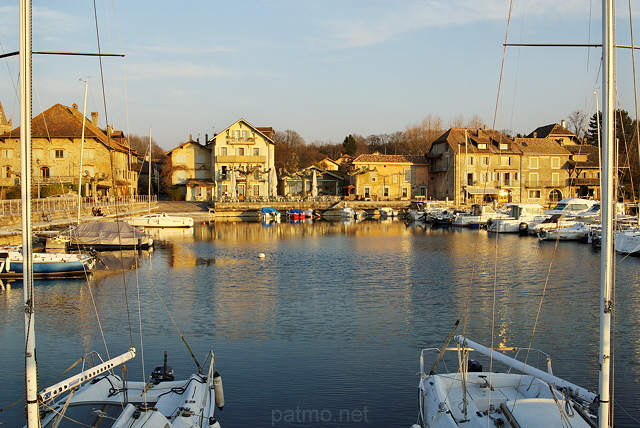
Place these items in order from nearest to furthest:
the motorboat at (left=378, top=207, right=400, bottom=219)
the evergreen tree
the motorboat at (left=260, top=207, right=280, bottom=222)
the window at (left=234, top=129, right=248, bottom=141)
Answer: the motorboat at (left=260, top=207, right=280, bottom=222) → the motorboat at (left=378, top=207, right=400, bottom=219) → the window at (left=234, top=129, right=248, bottom=141) → the evergreen tree

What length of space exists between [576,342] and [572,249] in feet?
80.5

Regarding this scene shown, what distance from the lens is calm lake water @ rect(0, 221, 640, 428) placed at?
42.4 ft

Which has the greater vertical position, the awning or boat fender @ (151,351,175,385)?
the awning

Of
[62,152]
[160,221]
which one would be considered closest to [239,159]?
[62,152]

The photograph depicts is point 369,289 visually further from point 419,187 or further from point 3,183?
point 419,187

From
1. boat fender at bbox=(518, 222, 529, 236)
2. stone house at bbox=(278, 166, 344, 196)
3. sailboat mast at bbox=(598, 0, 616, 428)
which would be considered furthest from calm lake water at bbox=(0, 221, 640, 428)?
stone house at bbox=(278, 166, 344, 196)

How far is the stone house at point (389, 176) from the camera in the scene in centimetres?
8119

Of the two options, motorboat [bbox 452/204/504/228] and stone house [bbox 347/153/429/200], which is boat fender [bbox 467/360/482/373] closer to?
motorboat [bbox 452/204/504/228]

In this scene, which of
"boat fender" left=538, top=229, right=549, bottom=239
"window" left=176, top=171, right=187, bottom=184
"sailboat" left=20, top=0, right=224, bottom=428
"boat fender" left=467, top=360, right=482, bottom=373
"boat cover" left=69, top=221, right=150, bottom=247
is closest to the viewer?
"sailboat" left=20, top=0, right=224, bottom=428

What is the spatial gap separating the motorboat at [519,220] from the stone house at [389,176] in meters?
25.5

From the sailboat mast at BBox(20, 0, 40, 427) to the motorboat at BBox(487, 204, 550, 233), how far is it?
4908 centimetres

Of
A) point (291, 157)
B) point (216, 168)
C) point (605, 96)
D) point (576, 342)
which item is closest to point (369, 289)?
point (576, 342)

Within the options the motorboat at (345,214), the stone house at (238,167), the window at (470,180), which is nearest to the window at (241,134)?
the stone house at (238,167)

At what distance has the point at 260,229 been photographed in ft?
186
